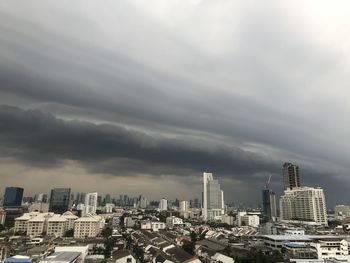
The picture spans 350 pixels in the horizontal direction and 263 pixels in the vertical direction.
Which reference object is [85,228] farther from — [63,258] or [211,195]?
[211,195]

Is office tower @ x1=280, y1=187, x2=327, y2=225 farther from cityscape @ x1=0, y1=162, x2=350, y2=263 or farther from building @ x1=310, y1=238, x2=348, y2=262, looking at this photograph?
building @ x1=310, y1=238, x2=348, y2=262

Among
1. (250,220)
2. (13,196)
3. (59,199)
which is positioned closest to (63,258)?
(250,220)

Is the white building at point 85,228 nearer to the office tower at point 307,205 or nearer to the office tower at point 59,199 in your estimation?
the office tower at point 59,199

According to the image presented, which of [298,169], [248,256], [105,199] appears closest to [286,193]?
[298,169]

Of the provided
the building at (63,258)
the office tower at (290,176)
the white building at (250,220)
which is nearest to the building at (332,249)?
the building at (63,258)

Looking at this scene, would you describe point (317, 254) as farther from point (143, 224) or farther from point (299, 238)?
point (143, 224)

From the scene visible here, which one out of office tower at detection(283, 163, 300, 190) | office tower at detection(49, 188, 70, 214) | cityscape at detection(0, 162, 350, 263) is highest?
office tower at detection(283, 163, 300, 190)

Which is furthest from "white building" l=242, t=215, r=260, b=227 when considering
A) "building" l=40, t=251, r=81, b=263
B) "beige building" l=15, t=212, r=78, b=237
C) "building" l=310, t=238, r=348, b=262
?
"building" l=40, t=251, r=81, b=263
